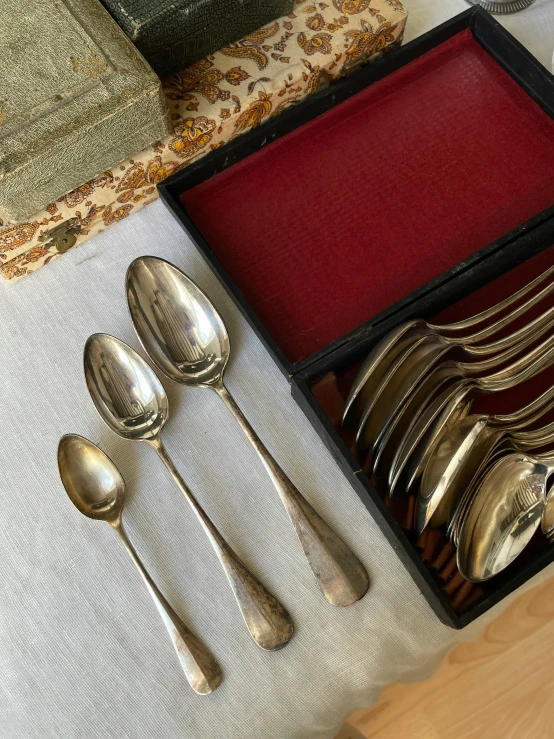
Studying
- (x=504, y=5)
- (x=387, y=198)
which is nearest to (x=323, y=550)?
(x=387, y=198)

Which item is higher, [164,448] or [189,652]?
[164,448]

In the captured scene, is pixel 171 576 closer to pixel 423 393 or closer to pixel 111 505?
pixel 111 505

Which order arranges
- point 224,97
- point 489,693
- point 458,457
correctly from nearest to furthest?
point 458,457
point 224,97
point 489,693

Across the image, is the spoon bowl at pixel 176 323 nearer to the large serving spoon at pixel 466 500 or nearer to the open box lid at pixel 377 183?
the open box lid at pixel 377 183

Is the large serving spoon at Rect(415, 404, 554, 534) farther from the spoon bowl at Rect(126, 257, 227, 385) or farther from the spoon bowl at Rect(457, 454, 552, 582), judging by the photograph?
the spoon bowl at Rect(126, 257, 227, 385)

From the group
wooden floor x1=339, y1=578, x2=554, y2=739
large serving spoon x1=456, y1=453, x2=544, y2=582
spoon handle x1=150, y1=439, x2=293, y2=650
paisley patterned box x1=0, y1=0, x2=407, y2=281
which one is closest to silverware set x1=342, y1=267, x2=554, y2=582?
large serving spoon x1=456, y1=453, x2=544, y2=582

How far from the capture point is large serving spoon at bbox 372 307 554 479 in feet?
1.50

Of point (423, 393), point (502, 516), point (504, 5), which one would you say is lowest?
point (502, 516)

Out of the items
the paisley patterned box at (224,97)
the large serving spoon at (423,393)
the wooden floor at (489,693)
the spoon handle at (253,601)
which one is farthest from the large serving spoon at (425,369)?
the wooden floor at (489,693)

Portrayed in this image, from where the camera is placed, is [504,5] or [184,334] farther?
[504,5]

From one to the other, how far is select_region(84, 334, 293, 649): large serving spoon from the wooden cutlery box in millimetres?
102

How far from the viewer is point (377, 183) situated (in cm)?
59

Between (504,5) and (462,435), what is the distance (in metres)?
0.47

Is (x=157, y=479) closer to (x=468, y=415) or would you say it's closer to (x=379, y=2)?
(x=468, y=415)
